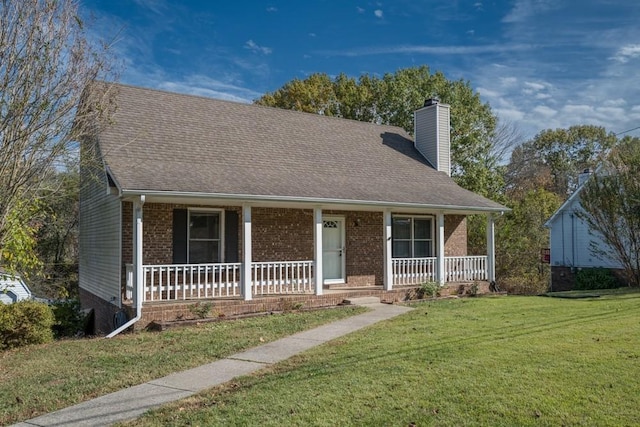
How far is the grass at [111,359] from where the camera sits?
248 inches

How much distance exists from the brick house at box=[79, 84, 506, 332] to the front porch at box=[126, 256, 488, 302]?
4 centimetres

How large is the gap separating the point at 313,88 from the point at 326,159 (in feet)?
55.5

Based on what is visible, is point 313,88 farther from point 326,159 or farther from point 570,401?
point 570,401

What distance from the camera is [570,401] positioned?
17.4ft

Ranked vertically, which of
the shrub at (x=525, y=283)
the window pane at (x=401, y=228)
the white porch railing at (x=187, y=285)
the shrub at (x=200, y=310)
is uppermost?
the window pane at (x=401, y=228)

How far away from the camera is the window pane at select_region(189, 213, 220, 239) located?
43.3 ft

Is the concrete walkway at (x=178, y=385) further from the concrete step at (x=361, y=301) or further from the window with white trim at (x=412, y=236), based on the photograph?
the window with white trim at (x=412, y=236)

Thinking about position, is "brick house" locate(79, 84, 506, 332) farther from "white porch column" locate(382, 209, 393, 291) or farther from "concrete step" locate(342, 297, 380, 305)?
"concrete step" locate(342, 297, 380, 305)

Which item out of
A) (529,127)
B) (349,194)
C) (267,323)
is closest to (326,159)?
(349,194)

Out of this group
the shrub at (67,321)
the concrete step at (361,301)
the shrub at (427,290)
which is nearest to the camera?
the shrub at (67,321)

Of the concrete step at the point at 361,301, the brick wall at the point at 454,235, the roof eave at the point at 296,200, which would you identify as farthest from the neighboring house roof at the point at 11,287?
the brick wall at the point at 454,235

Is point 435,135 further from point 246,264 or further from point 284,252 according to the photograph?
point 246,264

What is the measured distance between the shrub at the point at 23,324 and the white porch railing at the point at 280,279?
4433 mm

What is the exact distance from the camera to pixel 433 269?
52.8 ft
